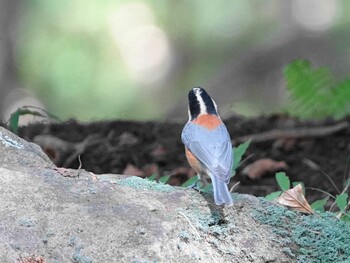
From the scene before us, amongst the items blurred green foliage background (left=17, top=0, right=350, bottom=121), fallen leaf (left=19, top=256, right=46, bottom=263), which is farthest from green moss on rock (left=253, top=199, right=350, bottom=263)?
blurred green foliage background (left=17, top=0, right=350, bottom=121)

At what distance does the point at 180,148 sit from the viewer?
7.52 meters

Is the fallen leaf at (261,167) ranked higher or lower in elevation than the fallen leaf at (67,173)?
lower

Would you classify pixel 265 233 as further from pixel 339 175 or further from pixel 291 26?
pixel 291 26

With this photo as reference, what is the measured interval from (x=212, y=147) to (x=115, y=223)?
1005 mm

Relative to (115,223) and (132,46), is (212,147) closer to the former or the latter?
(115,223)

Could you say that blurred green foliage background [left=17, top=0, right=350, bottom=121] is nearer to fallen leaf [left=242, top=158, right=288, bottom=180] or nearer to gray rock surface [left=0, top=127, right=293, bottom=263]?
fallen leaf [left=242, top=158, right=288, bottom=180]

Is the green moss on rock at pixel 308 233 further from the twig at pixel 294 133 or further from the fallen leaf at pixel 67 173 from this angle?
the twig at pixel 294 133

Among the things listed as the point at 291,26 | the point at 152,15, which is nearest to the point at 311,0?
the point at 291,26

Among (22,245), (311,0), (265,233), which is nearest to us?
(22,245)

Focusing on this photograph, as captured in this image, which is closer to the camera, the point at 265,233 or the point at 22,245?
the point at 22,245

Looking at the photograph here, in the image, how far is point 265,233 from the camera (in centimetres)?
398

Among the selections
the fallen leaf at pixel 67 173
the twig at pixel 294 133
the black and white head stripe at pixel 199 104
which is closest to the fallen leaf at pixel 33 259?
the fallen leaf at pixel 67 173

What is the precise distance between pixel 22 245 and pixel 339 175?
3.69 meters

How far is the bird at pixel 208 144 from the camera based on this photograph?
430cm
